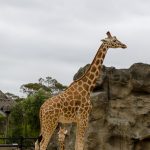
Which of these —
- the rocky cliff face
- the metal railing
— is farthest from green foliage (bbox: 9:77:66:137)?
the rocky cliff face

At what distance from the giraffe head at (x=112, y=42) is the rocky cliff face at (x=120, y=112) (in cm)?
264

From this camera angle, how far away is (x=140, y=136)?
11195 millimetres

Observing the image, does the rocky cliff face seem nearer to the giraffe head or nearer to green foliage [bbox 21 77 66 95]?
the giraffe head

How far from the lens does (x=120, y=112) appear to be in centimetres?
1144

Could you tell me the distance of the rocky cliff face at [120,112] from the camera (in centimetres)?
1121

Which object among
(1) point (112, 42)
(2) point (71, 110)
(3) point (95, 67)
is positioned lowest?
(2) point (71, 110)

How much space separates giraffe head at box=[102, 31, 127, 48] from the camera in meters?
8.66

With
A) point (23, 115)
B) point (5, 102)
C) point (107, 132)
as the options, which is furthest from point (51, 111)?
point (5, 102)

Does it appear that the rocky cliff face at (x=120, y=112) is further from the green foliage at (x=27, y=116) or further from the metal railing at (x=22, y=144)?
the green foliage at (x=27, y=116)

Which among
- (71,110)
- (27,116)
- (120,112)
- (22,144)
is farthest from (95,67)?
(27,116)

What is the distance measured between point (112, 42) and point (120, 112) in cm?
311

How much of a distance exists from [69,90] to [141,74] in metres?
3.35

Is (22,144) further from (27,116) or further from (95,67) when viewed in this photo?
(27,116)

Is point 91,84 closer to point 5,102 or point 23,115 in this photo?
point 23,115
